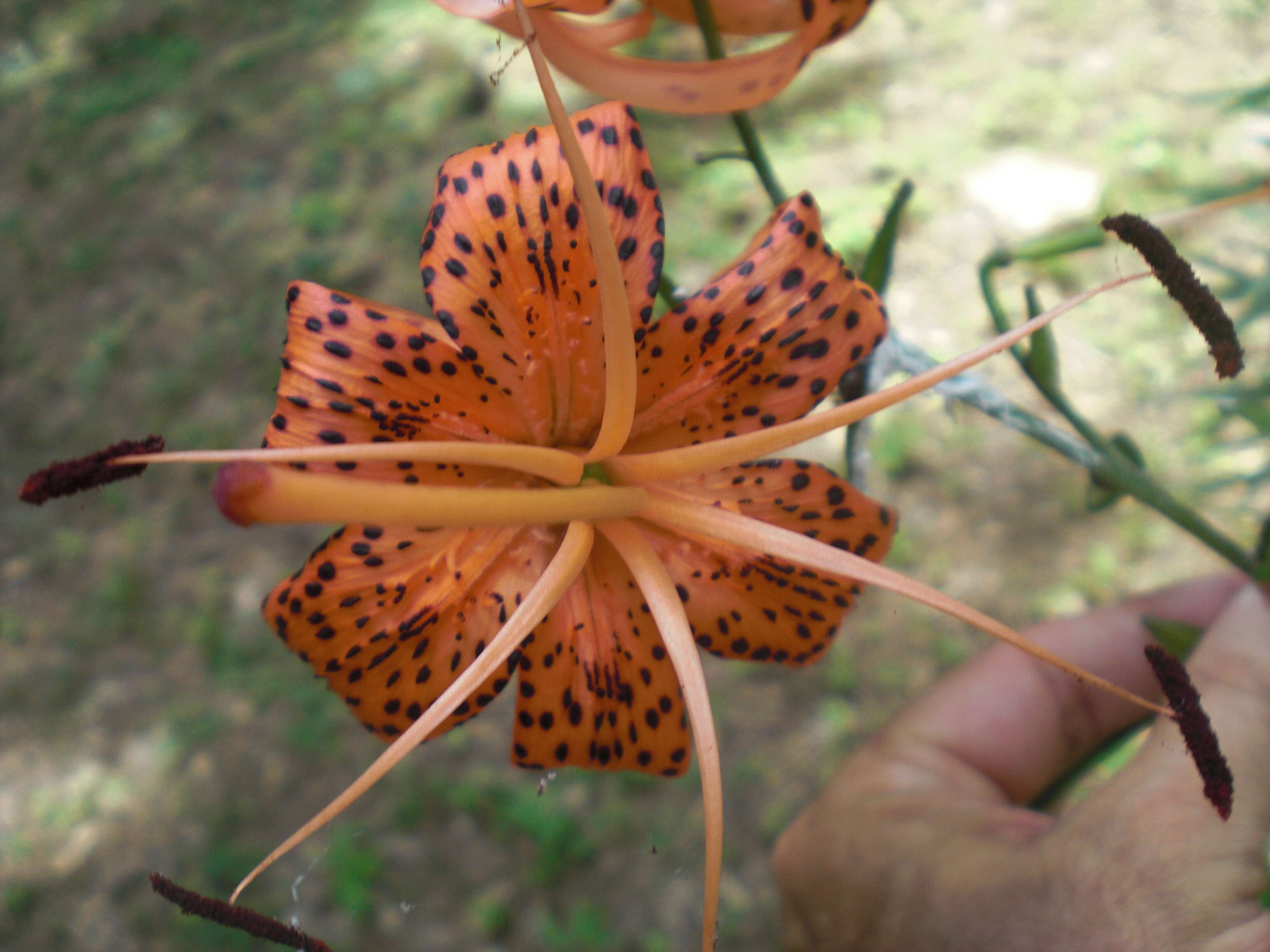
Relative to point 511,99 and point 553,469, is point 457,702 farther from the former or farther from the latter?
point 511,99

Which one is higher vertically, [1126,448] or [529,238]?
[529,238]

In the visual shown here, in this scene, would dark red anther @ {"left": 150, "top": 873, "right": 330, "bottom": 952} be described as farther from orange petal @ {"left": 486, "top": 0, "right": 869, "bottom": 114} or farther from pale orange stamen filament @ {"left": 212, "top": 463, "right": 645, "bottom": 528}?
orange petal @ {"left": 486, "top": 0, "right": 869, "bottom": 114}

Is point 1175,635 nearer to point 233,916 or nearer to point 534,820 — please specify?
point 233,916

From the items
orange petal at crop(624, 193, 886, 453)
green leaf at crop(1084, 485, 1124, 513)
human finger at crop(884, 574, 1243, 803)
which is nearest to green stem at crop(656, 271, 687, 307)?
orange petal at crop(624, 193, 886, 453)

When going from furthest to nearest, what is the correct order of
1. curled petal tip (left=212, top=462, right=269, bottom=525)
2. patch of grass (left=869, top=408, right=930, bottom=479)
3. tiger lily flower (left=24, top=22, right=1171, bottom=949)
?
patch of grass (left=869, top=408, right=930, bottom=479), tiger lily flower (left=24, top=22, right=1171, bottom=949), curled petal tip (left=212, top=462, right=269, bottom=525)

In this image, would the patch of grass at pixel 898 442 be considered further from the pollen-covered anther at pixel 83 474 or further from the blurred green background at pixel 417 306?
the pollen-covered anther at pixel 83 474

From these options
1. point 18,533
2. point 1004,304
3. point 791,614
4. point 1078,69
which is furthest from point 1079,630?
point 18,533

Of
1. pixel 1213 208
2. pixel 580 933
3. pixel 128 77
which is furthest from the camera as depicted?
pixel 128 77

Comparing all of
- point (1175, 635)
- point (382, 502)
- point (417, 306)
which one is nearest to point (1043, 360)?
point (1175, 635)
